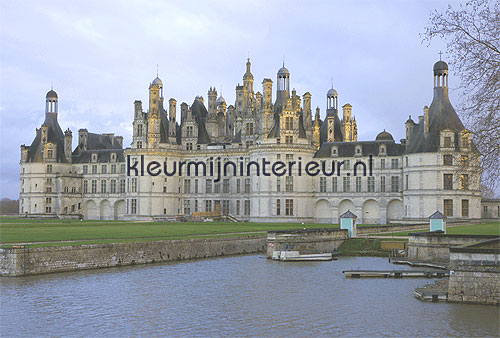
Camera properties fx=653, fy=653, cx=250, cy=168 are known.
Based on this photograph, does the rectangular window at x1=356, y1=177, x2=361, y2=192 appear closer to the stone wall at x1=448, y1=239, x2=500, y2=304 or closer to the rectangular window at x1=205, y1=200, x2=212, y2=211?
the rectangular window at x1=205, y1=200, x2=212, y2=211

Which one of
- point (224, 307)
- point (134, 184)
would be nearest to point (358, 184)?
point (134, 184)

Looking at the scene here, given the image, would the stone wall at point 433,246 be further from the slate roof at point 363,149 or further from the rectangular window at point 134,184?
the rectangular window at point 134,184

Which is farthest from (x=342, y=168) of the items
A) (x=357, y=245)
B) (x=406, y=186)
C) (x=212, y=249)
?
(x=212, y=249)

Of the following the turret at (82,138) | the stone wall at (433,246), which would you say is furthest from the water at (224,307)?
the turret at (82,138)

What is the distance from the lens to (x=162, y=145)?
270ft

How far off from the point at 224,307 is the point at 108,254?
1192 centimetres

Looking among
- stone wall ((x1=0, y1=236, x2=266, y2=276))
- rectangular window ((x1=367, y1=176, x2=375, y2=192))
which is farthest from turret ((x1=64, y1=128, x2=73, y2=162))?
stone wall ((x1=0, y1=236, x2=266, y2=276))

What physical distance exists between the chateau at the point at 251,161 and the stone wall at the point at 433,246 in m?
25.1

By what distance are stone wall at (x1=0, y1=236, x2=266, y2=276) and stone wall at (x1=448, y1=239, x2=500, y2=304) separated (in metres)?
18.4

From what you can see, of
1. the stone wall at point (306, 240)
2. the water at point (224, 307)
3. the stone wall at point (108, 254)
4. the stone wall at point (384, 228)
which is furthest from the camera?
the stone wall at point (384, 228)

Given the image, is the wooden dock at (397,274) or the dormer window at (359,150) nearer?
the wooden dock at (397,274)

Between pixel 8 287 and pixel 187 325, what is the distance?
33.7 ft

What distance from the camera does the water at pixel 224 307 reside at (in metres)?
21.1

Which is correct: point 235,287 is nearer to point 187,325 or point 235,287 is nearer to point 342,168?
point 187,325
